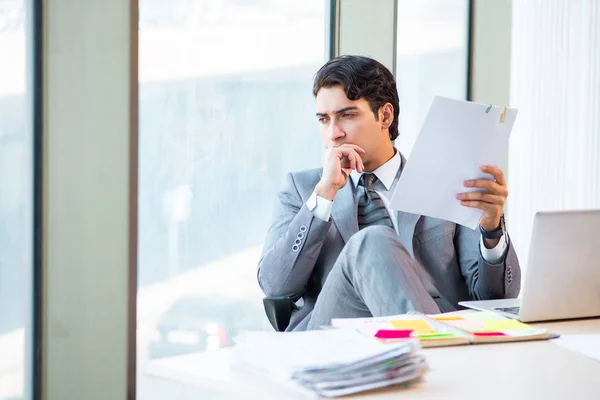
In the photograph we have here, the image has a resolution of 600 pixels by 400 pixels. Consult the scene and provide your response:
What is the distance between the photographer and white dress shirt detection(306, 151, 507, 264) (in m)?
2.29

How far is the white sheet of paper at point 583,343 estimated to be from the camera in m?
1.41

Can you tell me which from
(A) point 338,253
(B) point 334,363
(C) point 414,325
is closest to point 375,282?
(C) point 414,325

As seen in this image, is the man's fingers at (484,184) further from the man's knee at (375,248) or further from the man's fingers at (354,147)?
the man's fingers at (354,147)

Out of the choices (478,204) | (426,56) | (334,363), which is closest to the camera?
(334,363)

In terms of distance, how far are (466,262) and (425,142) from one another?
691mm

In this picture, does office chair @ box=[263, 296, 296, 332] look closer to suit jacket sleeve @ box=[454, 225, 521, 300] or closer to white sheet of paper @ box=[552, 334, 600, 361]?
suit jacket sleeve @ box=[454, 225, 521, 300]

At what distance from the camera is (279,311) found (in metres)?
2.35

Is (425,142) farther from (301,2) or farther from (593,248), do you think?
(301,2)

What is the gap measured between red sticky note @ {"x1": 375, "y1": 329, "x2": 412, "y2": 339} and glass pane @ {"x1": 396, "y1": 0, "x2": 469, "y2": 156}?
8.69 ft

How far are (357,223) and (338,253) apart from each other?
119 mm

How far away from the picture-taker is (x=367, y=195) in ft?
8.46

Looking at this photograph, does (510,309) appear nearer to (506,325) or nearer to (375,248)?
(506,325)

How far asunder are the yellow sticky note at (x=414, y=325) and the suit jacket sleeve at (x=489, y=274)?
820 mm

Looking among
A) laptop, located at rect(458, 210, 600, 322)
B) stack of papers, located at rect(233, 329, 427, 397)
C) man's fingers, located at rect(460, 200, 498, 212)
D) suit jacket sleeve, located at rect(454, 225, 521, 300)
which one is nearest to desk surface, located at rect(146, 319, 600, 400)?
stack of papers, located at rect(233, 329, 427, 397)
